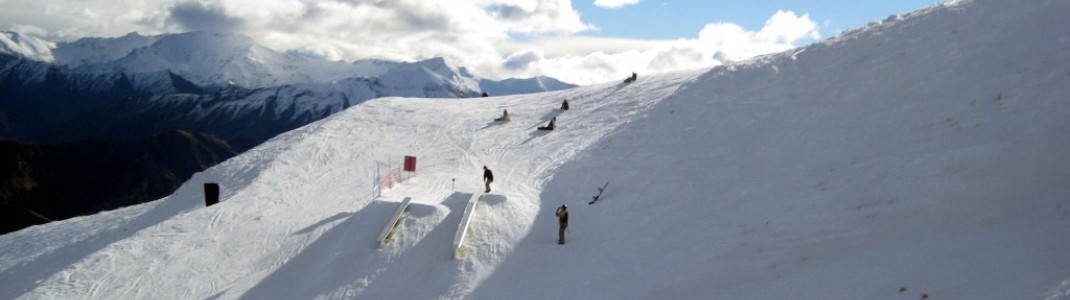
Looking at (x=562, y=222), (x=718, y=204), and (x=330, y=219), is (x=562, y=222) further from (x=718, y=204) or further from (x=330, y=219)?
(x=330, y=219)

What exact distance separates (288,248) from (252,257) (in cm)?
112

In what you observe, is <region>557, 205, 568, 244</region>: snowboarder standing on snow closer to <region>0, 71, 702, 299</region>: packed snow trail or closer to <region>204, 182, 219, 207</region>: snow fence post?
<region>0, 71, 702, 299</region>: packed snow trail

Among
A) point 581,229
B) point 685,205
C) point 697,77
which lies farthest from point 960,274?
point 697,77

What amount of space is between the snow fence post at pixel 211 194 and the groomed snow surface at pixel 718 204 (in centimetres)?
83

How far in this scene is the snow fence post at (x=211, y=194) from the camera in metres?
28.3

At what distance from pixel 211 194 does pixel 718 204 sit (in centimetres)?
2041

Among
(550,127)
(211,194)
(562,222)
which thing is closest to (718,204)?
(562,222)

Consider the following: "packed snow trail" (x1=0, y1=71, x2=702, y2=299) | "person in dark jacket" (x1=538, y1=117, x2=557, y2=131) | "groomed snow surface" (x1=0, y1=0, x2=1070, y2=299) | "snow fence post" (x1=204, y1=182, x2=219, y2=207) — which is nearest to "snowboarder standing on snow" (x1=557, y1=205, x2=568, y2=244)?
"groomed snow surface" (x1=0, y1=0, x2=1070, y2=299)

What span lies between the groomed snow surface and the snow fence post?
0.83 meters

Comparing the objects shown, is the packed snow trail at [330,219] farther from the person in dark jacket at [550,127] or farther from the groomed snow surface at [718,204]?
the person in dark jacket at [550,127]

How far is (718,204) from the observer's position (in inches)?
798

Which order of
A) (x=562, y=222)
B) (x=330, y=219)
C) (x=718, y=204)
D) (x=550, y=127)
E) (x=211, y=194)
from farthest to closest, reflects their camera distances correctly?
1. (x=550, y=127)
2. (x=211, y=194)
3. (x=330, y=219)
4. (x=718, y=204)
5. (x=562, y=222)

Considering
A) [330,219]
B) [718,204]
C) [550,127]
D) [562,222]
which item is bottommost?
[330,219]

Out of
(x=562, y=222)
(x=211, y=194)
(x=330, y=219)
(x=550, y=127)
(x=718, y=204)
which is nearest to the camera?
(x=562, y=222)
